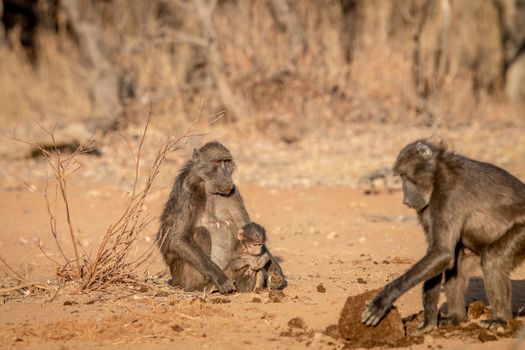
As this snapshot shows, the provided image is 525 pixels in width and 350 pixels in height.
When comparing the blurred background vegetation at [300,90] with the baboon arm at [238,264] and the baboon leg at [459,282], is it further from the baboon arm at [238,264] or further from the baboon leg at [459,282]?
the baboon leg at [459,282]

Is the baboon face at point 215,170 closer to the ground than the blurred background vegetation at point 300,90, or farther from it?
closer to the ground

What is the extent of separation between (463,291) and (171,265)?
6.98 feet

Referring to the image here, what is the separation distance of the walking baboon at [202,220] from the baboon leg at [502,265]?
1.69 meters

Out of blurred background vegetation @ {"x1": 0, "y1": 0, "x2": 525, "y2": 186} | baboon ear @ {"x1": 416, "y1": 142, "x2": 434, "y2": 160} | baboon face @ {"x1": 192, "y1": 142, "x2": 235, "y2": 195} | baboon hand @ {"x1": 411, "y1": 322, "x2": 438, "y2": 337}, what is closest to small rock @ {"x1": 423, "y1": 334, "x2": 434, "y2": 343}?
baboon hand @ {"x1": 411, "y1": 322, "x2": 438, "y2": 337}

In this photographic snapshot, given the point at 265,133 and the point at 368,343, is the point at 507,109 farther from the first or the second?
the point at 368,343

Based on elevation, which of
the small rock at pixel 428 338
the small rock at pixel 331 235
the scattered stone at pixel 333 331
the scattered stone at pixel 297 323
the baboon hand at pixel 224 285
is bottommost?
the small rock at pixel 428 338

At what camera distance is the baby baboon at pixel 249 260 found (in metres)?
5.86

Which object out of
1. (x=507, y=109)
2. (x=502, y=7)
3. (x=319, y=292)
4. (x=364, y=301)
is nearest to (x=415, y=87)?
(x=507, y=109)

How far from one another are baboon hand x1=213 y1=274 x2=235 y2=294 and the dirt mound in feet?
3.55

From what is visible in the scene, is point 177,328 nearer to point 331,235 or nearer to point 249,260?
point 249,260

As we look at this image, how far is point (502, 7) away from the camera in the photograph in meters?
17.6

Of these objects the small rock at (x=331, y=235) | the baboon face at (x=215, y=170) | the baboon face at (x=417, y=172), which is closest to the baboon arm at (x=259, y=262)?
the baboon face at (x=215, y=170)

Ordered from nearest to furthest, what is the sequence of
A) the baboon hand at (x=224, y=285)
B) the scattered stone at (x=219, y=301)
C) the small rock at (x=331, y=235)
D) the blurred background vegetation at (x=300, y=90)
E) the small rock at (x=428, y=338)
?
the small rock at (x=428, y=338) → the scattered stone at (x=219, y=301) → the baboon hand at (x=224, y=285) → the small rock at (x=331, y=235) → the blurred background vegetation at (x=300, y=90)

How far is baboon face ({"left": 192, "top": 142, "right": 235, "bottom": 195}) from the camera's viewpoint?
6023 millimetres
